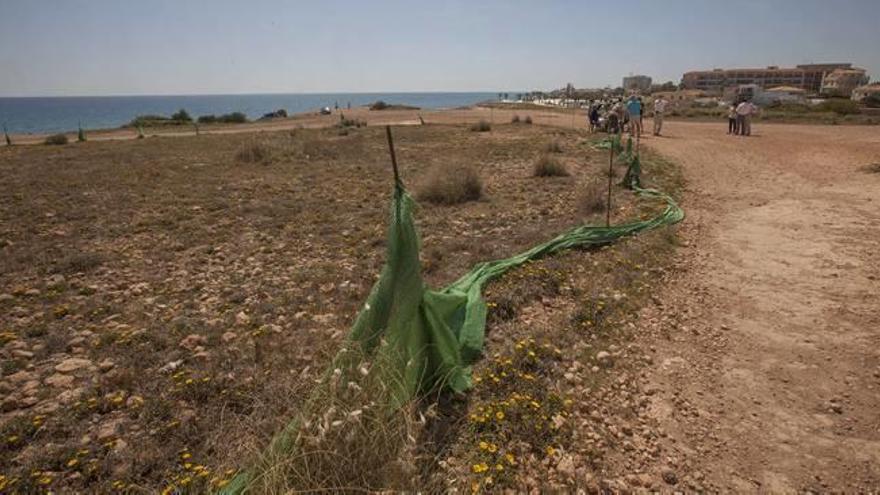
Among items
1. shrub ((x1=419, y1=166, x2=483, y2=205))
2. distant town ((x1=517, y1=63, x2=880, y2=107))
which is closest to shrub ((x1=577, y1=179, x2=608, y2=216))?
shrub ((x1=419, y1=166, x2=483, y2=205))

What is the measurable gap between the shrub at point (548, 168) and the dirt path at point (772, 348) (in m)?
3.44

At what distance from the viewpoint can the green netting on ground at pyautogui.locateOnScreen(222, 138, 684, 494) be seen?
9.91 ft

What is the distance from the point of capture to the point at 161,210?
29.6 feet

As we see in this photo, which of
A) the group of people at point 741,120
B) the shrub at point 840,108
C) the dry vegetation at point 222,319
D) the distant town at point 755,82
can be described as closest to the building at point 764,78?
the distant town at point 755,82

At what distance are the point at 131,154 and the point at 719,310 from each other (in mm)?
18930

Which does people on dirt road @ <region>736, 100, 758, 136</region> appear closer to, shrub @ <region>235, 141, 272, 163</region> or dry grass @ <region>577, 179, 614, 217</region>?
dry grass @ <region>577, 179, 614, 217</region>

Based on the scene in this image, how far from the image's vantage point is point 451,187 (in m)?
9.55

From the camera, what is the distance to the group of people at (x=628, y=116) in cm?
1853

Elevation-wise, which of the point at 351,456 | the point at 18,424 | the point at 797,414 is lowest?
the point at 797,414

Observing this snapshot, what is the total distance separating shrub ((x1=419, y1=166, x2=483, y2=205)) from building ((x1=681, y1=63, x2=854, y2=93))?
14229cm

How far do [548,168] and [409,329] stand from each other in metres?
9.30

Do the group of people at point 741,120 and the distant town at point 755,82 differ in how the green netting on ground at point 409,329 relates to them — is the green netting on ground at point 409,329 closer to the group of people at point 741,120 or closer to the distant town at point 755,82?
the group of people at point 741,120

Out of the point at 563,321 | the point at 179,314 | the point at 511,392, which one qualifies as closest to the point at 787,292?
the point at 563,321

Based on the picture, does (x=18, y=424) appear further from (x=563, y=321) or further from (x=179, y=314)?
(x=563, y=321)
